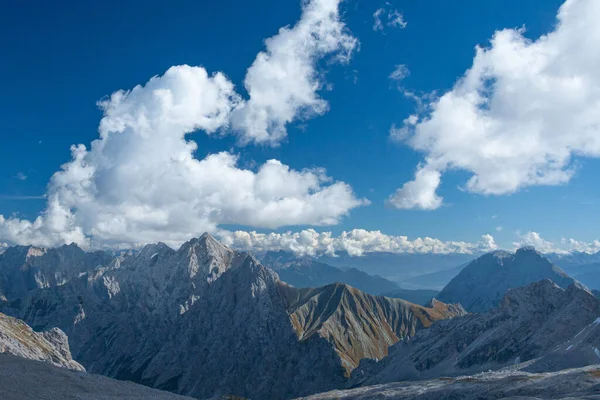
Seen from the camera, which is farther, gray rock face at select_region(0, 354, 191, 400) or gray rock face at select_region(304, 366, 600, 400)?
gray rock face at select_region(304, 366, 600, 400)

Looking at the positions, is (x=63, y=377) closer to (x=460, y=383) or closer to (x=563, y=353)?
(x=460, y=383)

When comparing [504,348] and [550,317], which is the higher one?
[550,317]

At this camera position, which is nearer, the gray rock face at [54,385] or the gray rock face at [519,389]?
the gray rock face at [54,385]

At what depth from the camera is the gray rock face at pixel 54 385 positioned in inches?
2781

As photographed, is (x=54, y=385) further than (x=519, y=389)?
No

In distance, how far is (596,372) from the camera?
84.6m

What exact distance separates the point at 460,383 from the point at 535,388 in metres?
22.3

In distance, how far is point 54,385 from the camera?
3059 inches

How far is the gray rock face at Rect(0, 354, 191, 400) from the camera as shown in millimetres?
70631

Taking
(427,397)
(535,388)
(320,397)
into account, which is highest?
(535,388)

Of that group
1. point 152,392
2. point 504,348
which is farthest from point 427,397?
point 504,348

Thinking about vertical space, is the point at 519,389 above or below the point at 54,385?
below

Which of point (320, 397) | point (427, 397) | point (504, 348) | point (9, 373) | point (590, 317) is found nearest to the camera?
point (9, 373)

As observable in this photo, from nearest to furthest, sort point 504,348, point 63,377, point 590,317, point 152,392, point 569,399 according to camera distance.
A: point 569,399, point 63,377, point 152,392, point 590,317, point 504,348
